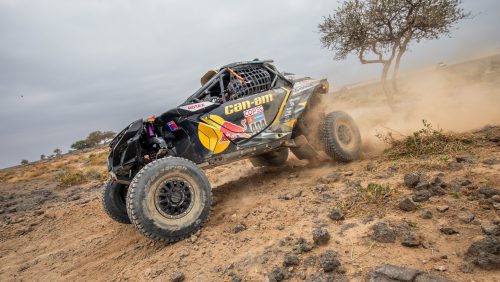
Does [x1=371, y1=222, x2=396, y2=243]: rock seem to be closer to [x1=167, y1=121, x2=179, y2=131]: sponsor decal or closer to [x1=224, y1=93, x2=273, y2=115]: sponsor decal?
[x1=224, y1=93, x2=273, y2=115]: sponsor decal

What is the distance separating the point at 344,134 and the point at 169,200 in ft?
12.4

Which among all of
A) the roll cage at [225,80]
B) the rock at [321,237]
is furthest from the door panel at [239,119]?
the rock at [321,237]

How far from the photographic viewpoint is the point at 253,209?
445cm

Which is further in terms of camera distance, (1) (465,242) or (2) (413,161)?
(2) (413,161)

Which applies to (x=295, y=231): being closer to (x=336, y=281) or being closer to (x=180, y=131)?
(x=336, y=281)

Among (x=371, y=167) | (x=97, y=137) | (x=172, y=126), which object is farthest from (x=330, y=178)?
(x=97, y=137)

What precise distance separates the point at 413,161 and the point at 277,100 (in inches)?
94.9

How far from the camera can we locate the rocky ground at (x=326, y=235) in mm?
2500

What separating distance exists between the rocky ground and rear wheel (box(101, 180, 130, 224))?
11.4 inches

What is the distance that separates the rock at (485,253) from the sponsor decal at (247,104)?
344 centimetres

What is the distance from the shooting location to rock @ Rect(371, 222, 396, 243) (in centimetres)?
276

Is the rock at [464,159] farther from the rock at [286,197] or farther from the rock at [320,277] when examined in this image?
the rock at [320,277]

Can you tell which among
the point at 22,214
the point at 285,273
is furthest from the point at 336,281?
the point at 22,214

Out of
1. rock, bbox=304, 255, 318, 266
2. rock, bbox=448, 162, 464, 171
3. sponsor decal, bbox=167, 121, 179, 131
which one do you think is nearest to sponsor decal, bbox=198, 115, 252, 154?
sponsor decal, bbox=167, 121, 179, 131
